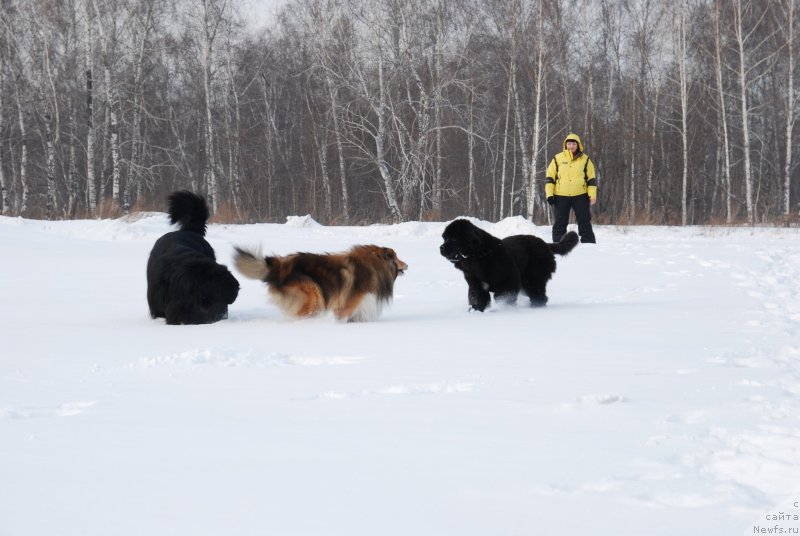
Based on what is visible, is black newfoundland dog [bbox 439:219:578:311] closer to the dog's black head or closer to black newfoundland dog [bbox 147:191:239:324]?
the dog's black head

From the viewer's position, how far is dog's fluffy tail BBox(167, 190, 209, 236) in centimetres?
729

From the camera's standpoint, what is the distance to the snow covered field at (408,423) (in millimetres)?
2133

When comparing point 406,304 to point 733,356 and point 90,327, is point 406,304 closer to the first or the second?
point 90,327

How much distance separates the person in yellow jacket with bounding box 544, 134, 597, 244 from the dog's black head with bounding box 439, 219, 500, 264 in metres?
6.52

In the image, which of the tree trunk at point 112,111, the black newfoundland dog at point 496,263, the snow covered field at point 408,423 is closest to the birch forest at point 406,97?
the tree trunk at point 112,111

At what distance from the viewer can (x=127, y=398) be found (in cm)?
351

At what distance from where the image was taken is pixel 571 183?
1325 centimetres

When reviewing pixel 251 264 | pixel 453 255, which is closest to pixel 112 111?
pixel 251 264

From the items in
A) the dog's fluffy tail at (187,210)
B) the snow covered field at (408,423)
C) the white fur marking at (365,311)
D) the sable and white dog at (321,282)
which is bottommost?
the snow covered field at (408,423)

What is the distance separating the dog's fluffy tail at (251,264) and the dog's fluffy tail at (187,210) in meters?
1.14

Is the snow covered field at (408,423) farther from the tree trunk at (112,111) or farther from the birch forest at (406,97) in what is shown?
the tree trunk at (112,111)

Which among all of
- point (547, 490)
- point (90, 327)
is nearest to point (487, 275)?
point (90, 327)

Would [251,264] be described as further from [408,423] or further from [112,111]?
[112,111]

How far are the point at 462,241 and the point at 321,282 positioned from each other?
1319 mm
